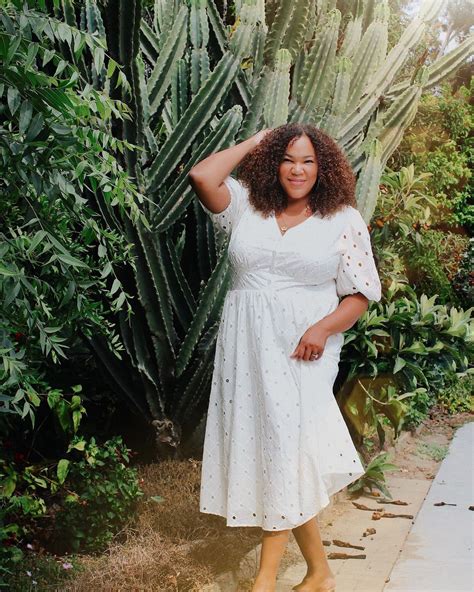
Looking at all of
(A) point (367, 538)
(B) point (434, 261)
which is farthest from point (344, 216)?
(B) point (434, 261)

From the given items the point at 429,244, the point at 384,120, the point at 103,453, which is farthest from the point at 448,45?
the point at 103,453

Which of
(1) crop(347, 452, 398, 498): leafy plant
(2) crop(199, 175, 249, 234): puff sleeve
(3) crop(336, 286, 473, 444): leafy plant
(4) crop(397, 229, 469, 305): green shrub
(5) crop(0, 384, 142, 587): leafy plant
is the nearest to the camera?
(2) crop(199, 175, 249, 234): puff sleeve

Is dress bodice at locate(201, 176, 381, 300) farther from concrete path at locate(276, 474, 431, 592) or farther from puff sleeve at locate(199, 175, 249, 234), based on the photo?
concrete path at locate(276, 474, 431, 592)

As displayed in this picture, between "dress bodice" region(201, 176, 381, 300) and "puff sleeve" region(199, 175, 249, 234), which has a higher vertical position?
"puff sleeve" region(199, 175, 249, 234)

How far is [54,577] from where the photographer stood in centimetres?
396

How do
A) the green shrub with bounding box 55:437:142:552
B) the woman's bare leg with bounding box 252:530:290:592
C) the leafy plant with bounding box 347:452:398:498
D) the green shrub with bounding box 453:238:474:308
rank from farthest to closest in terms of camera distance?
the green shrub with bounding box 453:238:474:308 < the leafy plant with bounding box 347:452:398:498 < the green shrub with bounding box 55:437:142:552 < the woman's bare leg with bounding box 252:530:290:592

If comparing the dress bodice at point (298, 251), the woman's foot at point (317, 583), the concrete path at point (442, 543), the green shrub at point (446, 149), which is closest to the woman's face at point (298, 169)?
the dress bodice at point (298, 251)

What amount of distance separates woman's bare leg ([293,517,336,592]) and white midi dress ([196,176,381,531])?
0.16m

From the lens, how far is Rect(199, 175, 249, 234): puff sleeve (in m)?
3.75

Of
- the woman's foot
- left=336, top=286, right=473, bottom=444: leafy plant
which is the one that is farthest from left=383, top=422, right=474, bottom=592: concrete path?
left=336, top=286, right=473, bottom=444: leafy plant

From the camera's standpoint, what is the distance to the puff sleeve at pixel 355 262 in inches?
146

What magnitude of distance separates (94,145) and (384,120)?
4142 millimetres

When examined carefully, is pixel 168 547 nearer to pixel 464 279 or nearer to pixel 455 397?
pixel 455 397

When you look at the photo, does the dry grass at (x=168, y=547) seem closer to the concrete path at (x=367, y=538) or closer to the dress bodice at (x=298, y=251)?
the concrete path at (x=367, y=538)
